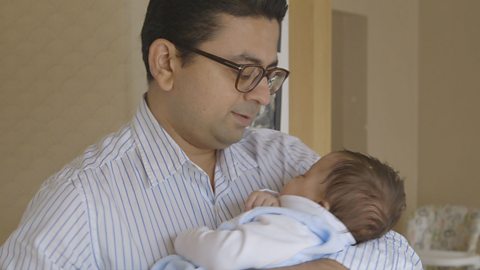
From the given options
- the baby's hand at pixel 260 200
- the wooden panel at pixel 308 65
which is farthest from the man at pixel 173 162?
the wooden panel at pixel 308 65

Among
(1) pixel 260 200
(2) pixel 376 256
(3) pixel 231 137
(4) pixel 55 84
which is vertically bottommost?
(2) pixel 376 256

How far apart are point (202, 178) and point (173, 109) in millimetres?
154

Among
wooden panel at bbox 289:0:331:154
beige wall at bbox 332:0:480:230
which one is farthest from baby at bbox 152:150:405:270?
beige wall at bbox 332:0:480:230

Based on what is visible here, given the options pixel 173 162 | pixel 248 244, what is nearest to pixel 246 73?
pixel 173 162

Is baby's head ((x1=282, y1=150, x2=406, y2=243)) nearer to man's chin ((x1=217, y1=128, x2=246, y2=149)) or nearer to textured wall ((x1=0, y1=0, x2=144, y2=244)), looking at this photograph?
man's chin ((x1=217, y1=128, x2=246, y2=149))

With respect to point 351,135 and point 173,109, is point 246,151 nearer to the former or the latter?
point 173,109

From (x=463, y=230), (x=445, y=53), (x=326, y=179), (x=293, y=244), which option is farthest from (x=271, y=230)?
(x=445, y=53)

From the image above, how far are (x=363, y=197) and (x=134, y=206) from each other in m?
0.43

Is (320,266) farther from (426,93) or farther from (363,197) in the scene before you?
(426,93)

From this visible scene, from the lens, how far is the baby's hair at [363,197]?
51.6 inches

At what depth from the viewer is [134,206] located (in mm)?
1295

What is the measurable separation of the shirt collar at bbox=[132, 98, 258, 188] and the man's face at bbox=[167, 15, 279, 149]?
0.06 meters

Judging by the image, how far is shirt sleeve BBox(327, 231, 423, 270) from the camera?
1.27 meters

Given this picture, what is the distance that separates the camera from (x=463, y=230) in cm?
473
